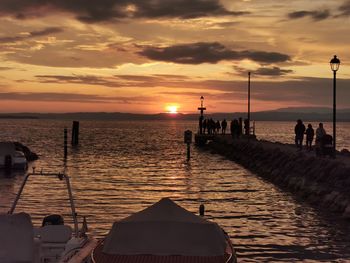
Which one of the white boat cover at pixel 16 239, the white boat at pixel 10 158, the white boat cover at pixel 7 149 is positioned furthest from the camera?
the white boat cover at pixel 7 149

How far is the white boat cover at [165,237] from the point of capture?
10242 millimetres

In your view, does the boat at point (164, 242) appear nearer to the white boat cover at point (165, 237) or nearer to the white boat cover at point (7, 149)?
the white boat cover at point (165, 237)

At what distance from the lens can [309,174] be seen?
29531 millimetres

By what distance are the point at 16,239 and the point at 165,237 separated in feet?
8.46

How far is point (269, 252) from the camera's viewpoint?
16.2 m

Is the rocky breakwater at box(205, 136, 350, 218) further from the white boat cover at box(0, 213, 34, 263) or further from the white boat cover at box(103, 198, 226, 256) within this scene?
the white boat cover at box(0, 213, 34, 263)

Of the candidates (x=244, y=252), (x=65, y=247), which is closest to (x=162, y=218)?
(x=65, y=247)

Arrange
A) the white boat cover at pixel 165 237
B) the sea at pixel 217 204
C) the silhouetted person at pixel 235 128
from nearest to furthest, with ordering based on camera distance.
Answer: the white boat cover at pixel 165 237, the sea at pixel 217 204, the silhouetted person at pixel 235 128

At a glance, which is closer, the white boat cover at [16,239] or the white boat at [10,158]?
the white boat cover at [16,239]

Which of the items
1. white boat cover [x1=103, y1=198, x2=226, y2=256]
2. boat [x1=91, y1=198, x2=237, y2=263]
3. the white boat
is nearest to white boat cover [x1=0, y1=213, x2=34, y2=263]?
boat [x1=91, y1=198, x2=237, y2=263]

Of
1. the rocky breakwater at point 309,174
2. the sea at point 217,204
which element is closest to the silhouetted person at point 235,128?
the rocky breakwater at point 309,174

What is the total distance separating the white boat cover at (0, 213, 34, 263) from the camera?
981 cm

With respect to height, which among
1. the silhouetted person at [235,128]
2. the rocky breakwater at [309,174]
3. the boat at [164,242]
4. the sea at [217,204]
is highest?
the silhouetted person at [235,128]

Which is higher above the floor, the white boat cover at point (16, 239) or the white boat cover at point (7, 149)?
the white boat cover at point (16, 239)
